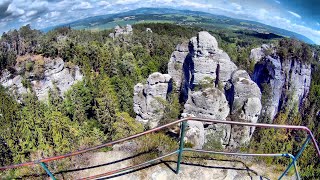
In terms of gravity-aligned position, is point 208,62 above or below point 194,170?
below

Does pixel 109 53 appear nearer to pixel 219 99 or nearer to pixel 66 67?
pixel 66 67

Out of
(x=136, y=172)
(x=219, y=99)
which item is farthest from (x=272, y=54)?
(x=136, y=172)

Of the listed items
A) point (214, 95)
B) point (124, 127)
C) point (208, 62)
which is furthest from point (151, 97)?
point (214, 95)

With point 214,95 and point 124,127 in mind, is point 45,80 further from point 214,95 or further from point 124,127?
point 214,95

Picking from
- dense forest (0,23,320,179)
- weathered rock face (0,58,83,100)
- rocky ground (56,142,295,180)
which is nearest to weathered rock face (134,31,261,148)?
dense forest (0,23,320,179)

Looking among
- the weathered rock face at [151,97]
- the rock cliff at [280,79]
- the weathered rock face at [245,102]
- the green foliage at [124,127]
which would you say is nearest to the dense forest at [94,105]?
the green foliage at [124,127]

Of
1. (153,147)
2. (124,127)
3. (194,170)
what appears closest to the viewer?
(194,170)

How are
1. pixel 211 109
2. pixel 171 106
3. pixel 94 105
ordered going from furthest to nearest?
pixel 94 105, pixel 171 106, pixel 211 109
